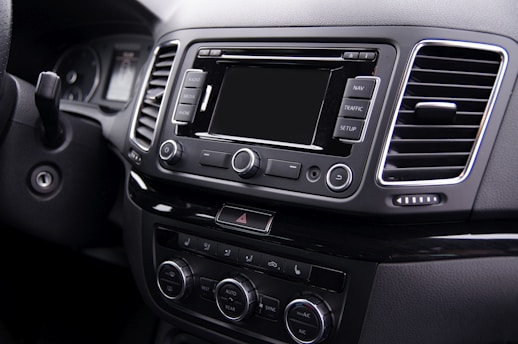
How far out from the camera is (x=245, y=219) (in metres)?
1.08

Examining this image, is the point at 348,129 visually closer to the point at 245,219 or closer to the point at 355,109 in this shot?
the point at 355,109

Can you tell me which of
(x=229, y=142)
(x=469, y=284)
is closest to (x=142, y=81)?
(x=229, y=142)

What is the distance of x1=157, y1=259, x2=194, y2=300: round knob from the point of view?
1158 millimetres

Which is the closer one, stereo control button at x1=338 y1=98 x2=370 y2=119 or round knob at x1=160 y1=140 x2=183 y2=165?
stereo control button at x1=338 y1=98 x2=370 y2=119

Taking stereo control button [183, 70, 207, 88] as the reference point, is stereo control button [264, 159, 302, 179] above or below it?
below

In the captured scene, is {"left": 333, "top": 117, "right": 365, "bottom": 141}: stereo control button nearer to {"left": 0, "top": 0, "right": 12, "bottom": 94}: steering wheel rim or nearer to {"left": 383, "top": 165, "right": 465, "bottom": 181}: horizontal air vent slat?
{"left": 383, "top": 165, "right": 465, "bottom": 181}: horizontal air vent slat

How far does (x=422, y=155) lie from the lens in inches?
37.1

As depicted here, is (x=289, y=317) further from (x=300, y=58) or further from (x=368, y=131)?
(x=300, y=58)

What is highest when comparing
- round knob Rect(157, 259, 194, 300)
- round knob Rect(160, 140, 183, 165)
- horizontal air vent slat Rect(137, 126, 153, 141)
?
horizontal air vent slat Rect(137, 126, 153, 141)

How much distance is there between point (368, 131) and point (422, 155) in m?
0.09

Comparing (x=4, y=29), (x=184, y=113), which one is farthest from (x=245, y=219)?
(x=4, y=29)

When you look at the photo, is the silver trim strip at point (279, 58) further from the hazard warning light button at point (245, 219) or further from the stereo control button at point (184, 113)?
the hazard warning light button at point (245, 219)

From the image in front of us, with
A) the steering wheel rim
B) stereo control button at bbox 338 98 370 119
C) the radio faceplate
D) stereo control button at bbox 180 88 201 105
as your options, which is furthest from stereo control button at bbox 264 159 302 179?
the steering wheel rim

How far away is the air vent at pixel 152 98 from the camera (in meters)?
1.25
